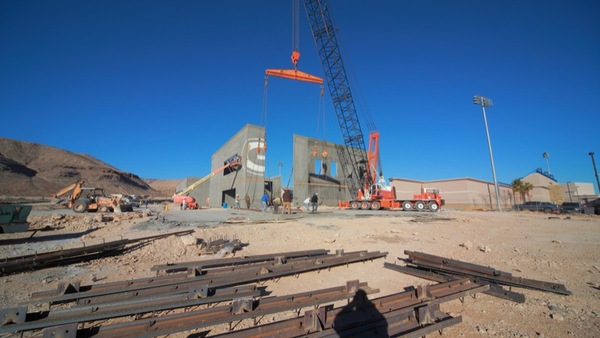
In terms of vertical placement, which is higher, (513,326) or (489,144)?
(489,144)

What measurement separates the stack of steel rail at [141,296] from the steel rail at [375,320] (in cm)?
61

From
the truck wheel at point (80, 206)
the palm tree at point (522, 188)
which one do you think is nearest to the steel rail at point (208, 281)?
the truck wheel at point (80, 206)

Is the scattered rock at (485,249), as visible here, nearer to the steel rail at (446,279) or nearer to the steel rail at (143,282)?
the steel rail at (446,279)

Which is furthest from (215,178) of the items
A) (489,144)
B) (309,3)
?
(489,144)

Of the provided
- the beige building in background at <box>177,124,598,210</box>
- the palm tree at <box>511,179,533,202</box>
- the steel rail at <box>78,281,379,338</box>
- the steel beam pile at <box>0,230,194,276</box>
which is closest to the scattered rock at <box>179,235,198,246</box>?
the steel beam pile at <box>0,230,194,276</box>

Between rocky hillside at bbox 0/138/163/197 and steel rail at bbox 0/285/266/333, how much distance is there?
73801mm

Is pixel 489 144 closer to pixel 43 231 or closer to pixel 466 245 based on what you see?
pixel 466 245

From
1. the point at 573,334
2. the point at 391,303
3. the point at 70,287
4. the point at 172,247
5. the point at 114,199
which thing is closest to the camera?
the point at 573,334

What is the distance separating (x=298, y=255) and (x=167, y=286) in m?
3.10

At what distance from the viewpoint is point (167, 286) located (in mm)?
3928

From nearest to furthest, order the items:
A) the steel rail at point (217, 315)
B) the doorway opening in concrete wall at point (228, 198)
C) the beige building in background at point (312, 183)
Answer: the steel rail at point (217, 315)
the beige building in background at point (312, 183)
the doorway opening in concrete wall at point (228, 198)

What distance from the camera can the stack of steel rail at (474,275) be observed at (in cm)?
393

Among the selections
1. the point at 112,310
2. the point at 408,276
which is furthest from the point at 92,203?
the point at 408,276

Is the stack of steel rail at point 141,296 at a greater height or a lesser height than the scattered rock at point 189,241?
lesser
